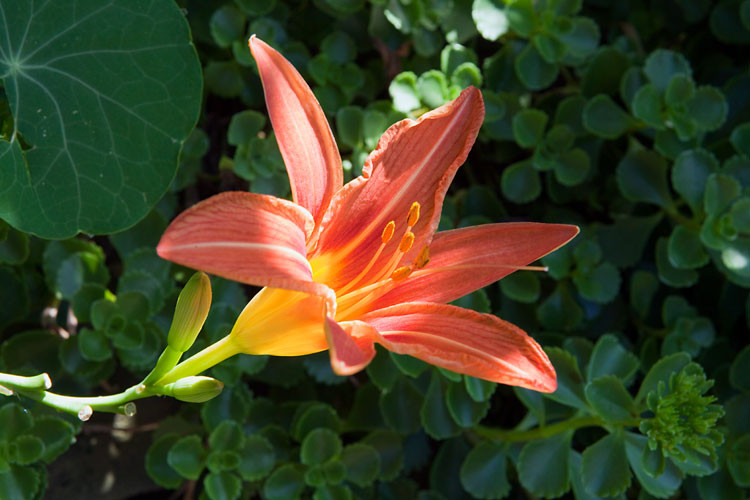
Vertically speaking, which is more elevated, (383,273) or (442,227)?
(383,273)

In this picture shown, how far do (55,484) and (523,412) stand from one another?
1.16 metres

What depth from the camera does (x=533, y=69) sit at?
6.07ft

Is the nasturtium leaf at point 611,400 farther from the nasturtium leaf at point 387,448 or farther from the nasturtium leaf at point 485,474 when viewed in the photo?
the nasturtium leaf at point 387,448

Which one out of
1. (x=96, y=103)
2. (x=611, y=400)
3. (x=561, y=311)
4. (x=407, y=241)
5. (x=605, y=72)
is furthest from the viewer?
(x=605, y=72)

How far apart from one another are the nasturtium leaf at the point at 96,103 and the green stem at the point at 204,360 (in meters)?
0.31

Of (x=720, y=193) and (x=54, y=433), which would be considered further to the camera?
(x=720, y=193)

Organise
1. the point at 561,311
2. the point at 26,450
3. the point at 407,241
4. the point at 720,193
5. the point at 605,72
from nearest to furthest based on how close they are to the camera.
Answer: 1. the point at 407,241
2. the point at 26,450
3. the point at 720,193
4. the point at 561,311
5. the point at 605,72

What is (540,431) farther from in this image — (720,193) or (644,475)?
(720,193)

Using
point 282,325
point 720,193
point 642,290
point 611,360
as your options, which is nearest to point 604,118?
point 720,193

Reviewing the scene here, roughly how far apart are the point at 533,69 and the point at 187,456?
1.17 meters

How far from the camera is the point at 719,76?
215 centimetres

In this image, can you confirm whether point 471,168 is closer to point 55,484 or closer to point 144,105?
point 144,105

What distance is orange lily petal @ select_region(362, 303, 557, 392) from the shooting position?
971mm

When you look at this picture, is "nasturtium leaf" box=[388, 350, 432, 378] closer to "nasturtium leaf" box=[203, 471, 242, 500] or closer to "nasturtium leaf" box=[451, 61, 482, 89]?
"nasturtium leaf" box=[203, 471, 242, 500]
